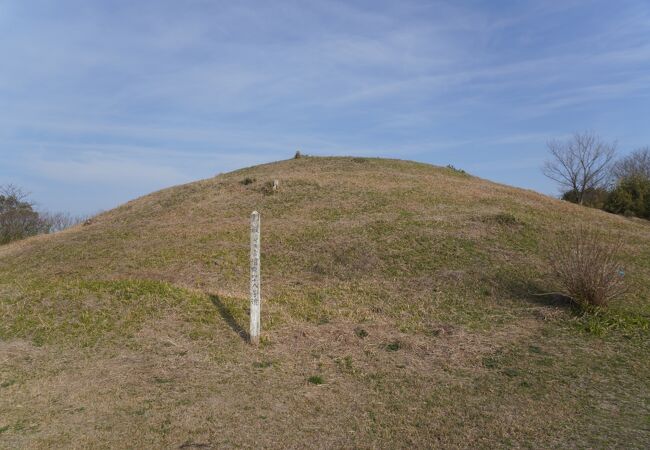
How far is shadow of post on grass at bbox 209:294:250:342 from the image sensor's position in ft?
24.6

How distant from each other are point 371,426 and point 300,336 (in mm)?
2859

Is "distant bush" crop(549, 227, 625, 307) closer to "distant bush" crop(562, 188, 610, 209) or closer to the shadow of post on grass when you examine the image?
the shadow of post on grass

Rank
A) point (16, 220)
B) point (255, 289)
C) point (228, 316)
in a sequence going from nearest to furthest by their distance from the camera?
point (255, 289) → point (228, 316) → point (16, 220)

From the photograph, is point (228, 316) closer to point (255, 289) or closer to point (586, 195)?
point (255, 289)

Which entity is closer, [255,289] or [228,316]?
[255,289]

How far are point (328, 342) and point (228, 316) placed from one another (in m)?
1.90

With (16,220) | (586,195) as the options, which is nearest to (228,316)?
(16,220)

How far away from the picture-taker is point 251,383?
5824 mm

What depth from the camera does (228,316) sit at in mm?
8078

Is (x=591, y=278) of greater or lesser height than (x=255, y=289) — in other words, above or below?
above

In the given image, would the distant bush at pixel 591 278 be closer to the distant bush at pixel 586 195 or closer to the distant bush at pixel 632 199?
the distant bush at pixel 632 199

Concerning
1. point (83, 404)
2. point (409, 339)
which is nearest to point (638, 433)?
point (409, 339)

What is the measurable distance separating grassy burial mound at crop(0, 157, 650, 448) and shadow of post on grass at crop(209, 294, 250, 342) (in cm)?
5

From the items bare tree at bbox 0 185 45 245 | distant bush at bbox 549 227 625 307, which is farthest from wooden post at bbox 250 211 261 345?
bare tree at bbox 0 185 45 245
